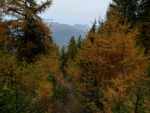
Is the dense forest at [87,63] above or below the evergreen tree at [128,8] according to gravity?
below

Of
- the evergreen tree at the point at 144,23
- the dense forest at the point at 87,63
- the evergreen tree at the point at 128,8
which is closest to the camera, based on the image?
the dense forest at the point at 87,63

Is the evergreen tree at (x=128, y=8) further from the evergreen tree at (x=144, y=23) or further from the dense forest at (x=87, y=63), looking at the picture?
the dense forest at (x=87, y=63)

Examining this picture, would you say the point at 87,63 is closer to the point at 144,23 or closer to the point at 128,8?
the point at 144,23

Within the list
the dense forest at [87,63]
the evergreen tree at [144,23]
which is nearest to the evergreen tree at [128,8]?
the evergreen tree at [144,23]

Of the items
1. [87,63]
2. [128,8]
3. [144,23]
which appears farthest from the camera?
[128,8]

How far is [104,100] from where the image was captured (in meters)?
29.6

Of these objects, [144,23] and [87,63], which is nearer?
[87,63]

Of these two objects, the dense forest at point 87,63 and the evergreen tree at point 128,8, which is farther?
the evergreen tree at point 128,8

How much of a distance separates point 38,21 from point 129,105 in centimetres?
1008

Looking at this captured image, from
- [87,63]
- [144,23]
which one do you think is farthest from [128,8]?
[87,63]

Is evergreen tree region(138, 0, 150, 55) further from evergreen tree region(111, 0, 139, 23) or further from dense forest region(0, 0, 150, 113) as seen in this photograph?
dense forest region(0, 0, 150, 113)

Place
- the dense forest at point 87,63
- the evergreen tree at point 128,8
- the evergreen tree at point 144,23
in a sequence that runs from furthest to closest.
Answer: the evergreen tree at point 128,8, the evergreen tree at point 144,23, the dense forest at point 87,63

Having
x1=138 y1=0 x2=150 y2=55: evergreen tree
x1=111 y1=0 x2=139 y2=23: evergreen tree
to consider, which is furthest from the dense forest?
x1=111 y1=0 x2=139 y2=23: evergreen tree

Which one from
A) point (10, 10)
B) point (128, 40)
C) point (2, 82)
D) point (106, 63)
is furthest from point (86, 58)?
point (2, 82)
